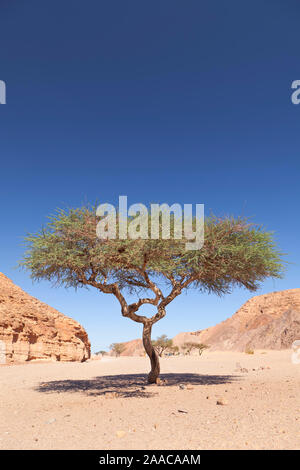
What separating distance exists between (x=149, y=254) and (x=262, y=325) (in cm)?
8216

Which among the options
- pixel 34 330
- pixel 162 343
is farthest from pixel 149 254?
pixel 162 343

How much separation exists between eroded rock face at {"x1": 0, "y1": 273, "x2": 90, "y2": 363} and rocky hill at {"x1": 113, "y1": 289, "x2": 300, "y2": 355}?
41085 millimetres

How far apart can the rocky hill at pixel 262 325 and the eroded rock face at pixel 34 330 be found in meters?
41.1

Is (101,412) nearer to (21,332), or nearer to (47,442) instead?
(47,442)

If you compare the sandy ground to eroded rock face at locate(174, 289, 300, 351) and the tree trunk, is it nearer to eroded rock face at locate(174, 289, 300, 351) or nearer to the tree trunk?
the tree trunk

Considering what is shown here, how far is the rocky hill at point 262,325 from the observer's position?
214 feet

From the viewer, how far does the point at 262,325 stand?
86.5 metres

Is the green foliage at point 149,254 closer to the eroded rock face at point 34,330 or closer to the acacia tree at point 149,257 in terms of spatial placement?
the acacia tree at point 149,257

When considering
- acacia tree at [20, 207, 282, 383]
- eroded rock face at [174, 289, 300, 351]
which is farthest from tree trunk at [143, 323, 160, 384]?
eroded rock face at [174, 289, 300, 351]

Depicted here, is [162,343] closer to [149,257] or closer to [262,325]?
[262,325]

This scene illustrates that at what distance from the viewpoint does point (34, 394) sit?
1177 centimetres

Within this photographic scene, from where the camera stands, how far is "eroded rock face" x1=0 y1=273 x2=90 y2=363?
95.2 ft

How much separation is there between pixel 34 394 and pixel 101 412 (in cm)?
463
